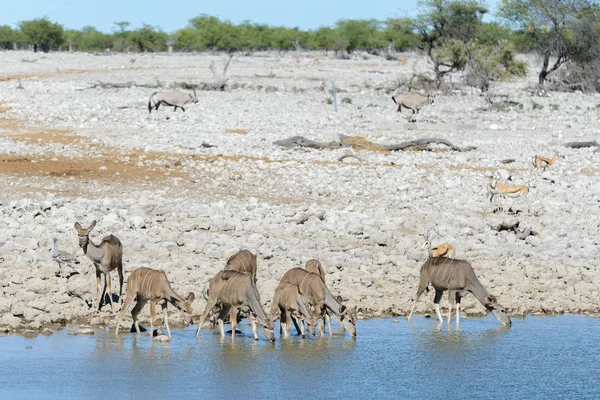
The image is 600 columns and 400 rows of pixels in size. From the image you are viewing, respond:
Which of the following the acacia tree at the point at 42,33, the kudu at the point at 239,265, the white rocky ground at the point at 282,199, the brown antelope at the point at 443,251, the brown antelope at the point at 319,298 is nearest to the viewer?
the brown antelope at the point at 319,298

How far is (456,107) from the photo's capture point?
32.8 meters

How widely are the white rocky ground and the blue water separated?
0.97m

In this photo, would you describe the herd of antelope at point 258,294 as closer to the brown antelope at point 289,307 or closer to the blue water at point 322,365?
the brown antelope at point 289,307

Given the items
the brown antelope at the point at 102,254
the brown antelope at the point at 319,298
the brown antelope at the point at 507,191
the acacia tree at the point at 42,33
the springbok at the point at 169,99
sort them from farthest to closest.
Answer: the acacia tree at the point at 42,33 → the springbok at the point at 169,99 → the brown antelope at the point at 507,191 → the brown antelope at the point at 102,254 → the brown antelope at the point at 319,298

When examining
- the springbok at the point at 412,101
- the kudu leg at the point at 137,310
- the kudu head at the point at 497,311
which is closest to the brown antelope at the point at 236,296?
the kudu leg at the point at 137,310

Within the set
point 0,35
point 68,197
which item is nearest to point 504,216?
point 68,197

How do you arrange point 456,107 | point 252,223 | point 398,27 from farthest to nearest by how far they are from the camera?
point 398,27
point 456,107
point 252,223

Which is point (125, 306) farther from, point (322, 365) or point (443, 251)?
point (443, 251)

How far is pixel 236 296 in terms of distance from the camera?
9.99 m

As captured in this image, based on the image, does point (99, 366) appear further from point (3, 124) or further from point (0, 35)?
point (0, 35)

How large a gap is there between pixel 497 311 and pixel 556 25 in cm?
3104

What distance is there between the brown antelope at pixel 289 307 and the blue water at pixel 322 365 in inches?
7.1

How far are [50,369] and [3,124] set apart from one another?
54.2 feet

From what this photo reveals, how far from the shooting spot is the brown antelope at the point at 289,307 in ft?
33.0
